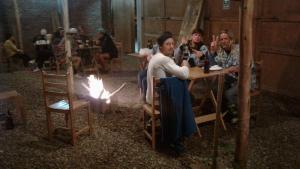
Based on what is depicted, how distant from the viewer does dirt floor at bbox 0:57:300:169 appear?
3959 millimetres

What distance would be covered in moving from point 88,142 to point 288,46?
4.21 metres

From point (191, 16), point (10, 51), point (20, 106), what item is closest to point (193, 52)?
point (191, 16)

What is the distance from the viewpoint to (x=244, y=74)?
3.22 meters

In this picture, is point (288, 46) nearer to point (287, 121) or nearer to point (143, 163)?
point (287, 121)

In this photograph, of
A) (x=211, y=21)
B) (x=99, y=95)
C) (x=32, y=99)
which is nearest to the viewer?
(x=99, y=95)

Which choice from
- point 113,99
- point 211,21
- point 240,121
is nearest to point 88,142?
point 113,99

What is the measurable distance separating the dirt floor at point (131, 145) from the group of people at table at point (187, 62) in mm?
400

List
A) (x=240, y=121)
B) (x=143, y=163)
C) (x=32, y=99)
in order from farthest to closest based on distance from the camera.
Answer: (x=32, y=99)
(x=143, y=163)
(x=240, y=121)

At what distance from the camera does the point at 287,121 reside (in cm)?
514

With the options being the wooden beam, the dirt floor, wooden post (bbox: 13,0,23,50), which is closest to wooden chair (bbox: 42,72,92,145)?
the dirt floor

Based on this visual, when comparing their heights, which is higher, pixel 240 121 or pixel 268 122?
pixel 240 121

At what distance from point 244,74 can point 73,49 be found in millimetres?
7177

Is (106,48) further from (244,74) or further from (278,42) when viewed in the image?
(244,74)

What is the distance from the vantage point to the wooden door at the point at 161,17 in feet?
29.5
